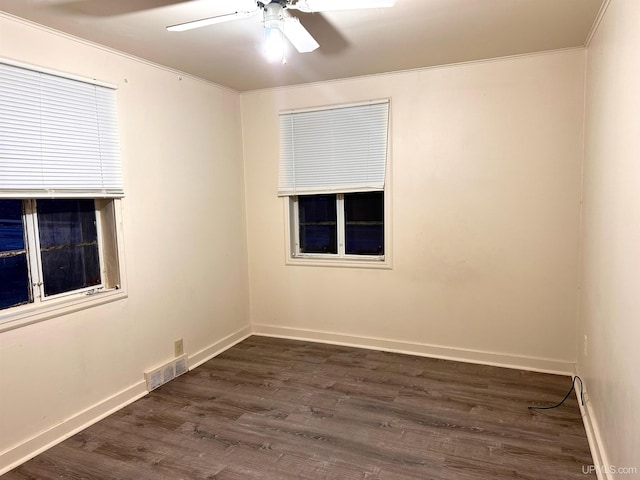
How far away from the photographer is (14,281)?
8.16 ft

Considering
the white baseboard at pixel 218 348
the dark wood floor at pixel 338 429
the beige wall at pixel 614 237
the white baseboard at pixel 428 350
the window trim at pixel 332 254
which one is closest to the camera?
the beige wall at pixel 614 237

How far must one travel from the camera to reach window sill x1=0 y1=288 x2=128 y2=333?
2.36 meters

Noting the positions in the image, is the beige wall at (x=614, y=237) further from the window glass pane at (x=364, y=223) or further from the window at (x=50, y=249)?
the window at (x=50, y=249)

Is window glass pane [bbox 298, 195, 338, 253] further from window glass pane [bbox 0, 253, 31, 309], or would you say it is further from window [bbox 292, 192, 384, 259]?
window glass pane [bbox 0, 253, 31, 309]

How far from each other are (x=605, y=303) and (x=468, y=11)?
6.07ft

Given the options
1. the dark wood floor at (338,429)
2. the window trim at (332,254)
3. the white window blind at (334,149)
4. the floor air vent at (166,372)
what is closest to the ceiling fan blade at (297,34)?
the white window blind at (334,149)

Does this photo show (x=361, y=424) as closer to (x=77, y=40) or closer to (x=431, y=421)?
(x=431, y=421)

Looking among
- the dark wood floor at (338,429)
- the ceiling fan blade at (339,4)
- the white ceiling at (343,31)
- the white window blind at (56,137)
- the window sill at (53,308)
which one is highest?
the white ceiling at (343,31)

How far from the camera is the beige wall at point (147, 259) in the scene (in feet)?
8.01

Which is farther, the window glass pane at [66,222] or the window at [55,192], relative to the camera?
the window glass pane at [66,222]

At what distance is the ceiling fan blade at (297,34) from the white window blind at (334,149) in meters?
1.45

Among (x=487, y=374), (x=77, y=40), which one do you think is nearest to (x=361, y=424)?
(x=487, y=374)

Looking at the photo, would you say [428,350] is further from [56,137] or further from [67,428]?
[56,137]

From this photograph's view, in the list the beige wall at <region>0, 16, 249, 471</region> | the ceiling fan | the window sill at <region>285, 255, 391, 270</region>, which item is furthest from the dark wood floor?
the ceiling fan
